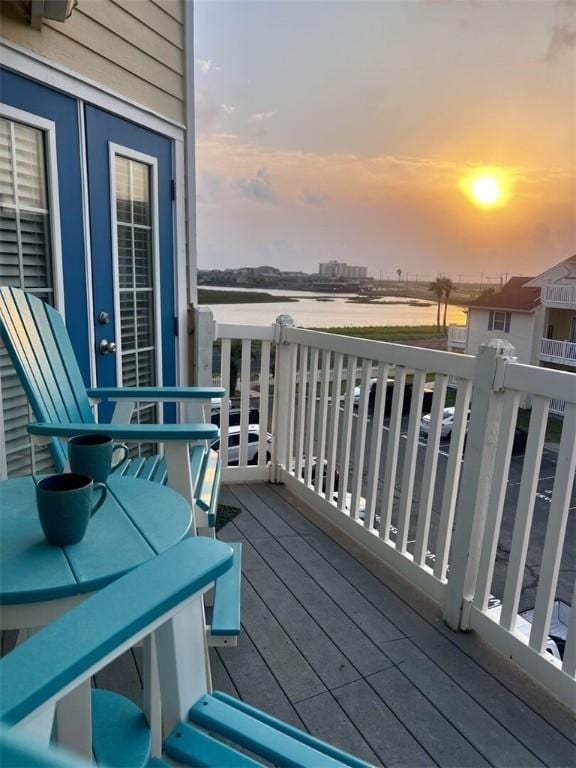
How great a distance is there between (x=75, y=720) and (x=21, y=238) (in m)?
2.05

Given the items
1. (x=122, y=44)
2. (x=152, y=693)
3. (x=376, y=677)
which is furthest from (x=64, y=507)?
(x=122, y=44)

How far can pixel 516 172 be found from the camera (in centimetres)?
424

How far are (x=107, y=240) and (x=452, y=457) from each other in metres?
2.03

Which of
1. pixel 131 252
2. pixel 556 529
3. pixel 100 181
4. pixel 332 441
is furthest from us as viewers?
pixel 131 252

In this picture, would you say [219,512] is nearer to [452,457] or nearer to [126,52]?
[452,457]

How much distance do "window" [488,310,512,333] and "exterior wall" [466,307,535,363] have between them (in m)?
0.02

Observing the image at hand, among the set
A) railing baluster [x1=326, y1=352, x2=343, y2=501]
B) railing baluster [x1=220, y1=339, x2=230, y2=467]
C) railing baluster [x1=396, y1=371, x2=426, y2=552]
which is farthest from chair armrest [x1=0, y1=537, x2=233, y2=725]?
railing baluster [x1=220, y1=339, x2=230, y2=467]

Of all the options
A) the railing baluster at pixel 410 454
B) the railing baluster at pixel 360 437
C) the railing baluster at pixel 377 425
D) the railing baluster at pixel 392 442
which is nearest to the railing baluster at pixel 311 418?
the railing baluster at pixel 360 437

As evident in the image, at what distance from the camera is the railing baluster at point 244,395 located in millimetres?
3143

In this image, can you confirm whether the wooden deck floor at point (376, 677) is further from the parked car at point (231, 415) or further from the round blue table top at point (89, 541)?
the parked car at point (231, 415)

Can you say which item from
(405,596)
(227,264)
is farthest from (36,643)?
(227,264)

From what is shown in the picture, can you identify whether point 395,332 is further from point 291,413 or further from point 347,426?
point 291,413

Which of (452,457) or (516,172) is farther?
(516,172)

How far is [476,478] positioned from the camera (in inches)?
71.5
